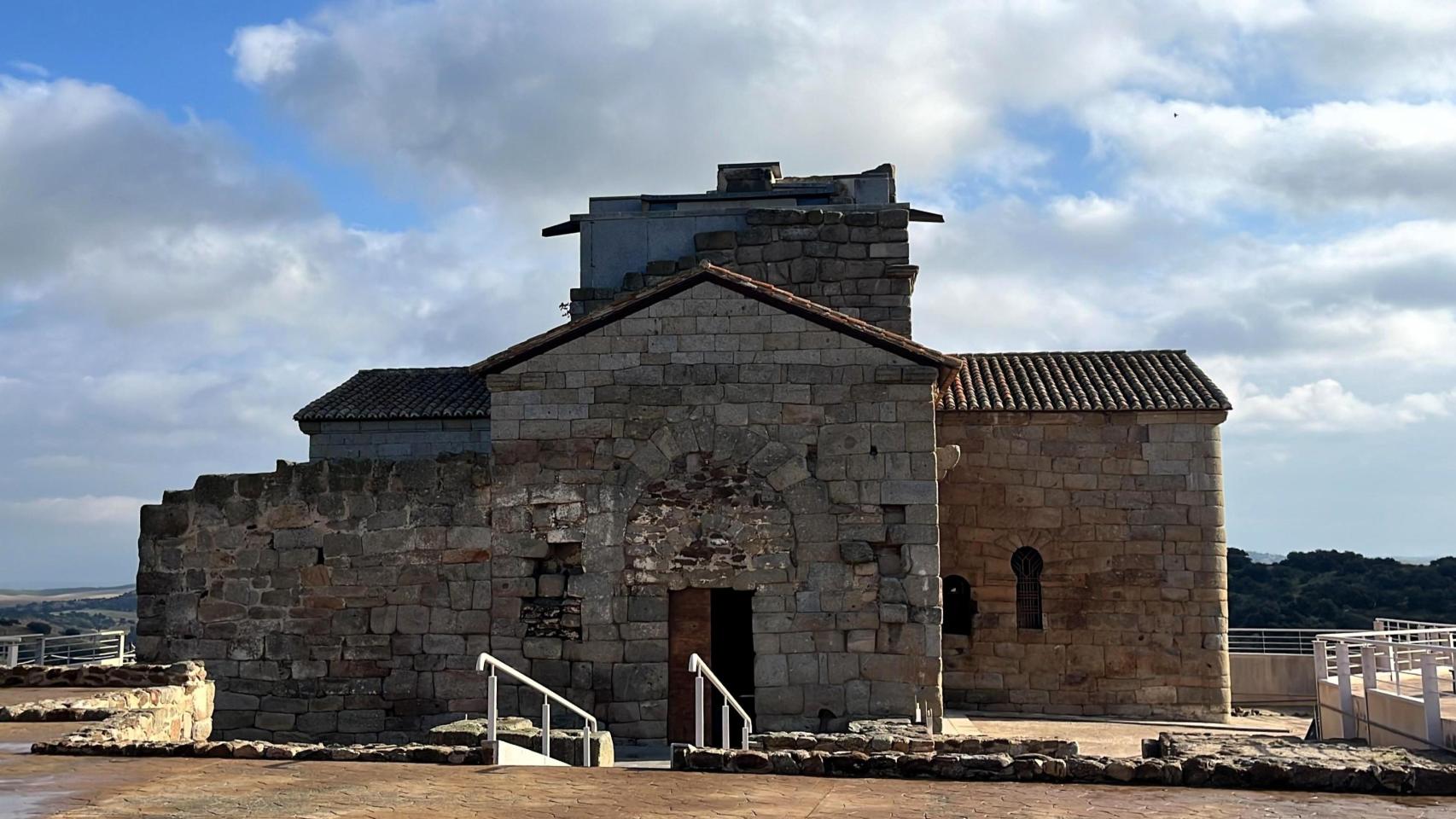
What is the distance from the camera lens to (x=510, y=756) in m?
11.0

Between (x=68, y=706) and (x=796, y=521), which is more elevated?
(x=796, y=521)

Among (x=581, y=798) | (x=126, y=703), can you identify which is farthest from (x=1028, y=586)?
(x=126, y=703)

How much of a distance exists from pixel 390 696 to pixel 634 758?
11.3ft

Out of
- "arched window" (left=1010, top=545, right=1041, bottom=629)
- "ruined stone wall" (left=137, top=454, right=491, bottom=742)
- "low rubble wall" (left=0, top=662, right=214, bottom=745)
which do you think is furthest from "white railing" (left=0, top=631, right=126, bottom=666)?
"arched window" (left=1010, top=545, right=1041, bottom=629)

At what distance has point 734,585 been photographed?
15836 millimetres

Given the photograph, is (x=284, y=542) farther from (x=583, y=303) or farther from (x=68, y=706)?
(x=583, y=303)

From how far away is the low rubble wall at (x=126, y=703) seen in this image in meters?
11.8

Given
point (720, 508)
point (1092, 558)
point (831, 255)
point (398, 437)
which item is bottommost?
point (1092, 558)

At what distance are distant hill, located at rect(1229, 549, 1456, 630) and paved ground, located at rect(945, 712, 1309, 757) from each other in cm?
2783

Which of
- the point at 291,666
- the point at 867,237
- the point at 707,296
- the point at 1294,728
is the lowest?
the point at 1294,728

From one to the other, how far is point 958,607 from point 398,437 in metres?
9.94

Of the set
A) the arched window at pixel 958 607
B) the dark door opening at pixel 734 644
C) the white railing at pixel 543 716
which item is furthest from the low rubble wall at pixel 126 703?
the arched window at pixel 958 607

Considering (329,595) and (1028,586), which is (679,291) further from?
(1028,586)

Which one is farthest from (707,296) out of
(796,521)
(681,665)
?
(681,665)
